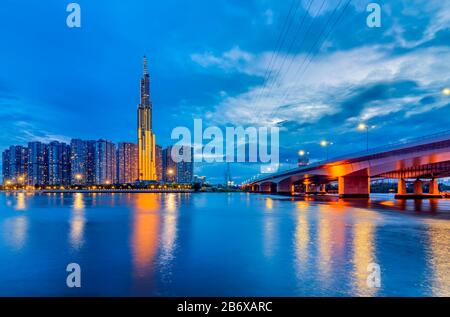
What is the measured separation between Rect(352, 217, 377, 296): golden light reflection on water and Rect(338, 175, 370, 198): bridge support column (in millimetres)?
61648

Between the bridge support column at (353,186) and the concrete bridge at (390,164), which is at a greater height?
the concrete bridge at (390,164)

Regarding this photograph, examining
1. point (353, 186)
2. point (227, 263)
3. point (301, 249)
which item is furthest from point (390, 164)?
point (227, 263)

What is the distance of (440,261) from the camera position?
517 inches

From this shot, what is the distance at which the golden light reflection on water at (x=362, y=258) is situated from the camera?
384 inches

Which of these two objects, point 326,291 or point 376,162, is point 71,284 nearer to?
point 326,291

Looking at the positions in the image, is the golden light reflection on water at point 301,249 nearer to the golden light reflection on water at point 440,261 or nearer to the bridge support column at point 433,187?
the golden light reflection on water at point 440,261

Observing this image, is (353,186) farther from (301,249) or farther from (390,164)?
(301,249)

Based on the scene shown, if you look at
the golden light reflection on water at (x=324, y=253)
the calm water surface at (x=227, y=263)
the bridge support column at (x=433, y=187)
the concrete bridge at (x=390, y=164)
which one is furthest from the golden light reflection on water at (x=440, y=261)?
the bridge support column at (x=433, y=187)

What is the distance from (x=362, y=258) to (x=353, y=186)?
241ft

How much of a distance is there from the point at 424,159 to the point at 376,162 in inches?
454

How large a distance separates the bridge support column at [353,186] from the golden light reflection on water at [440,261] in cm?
6241

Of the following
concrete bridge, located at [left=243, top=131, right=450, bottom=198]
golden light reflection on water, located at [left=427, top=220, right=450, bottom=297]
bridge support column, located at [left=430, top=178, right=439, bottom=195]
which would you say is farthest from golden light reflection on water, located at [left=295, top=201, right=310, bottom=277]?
bridge support column, located at [left=430, top=178, right=439, bottom=195]

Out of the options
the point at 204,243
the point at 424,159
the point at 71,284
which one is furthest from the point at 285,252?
the point at 424,159
